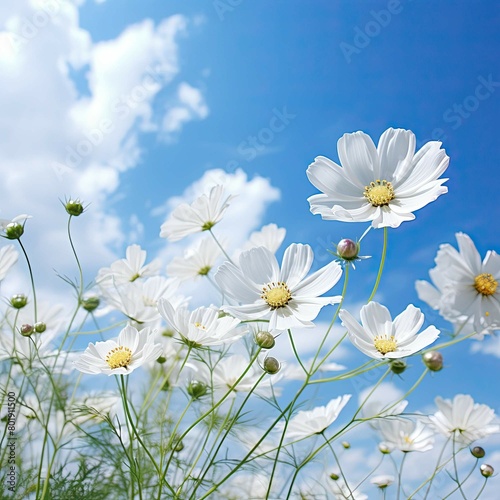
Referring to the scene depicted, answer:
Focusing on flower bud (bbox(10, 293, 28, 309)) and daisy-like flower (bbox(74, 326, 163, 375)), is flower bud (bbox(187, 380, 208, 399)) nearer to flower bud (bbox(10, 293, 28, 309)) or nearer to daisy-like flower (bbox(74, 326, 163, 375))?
daisy-like flower (bbox(74, 326, 163, 375))

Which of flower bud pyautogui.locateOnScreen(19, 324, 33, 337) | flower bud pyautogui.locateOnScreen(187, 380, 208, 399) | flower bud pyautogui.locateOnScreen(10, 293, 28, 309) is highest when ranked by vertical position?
flower bud pyautogui.locateOnScreen(10, 293, 28, 309)

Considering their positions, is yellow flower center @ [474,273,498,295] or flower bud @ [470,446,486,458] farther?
flower bud @ [470,446,486,458]

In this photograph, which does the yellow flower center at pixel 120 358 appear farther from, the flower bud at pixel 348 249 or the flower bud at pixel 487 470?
the flower bud at pixel 487 470

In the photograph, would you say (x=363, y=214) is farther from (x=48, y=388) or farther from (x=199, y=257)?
(x=48, y=388)

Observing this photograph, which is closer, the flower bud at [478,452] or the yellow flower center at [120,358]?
the yellow flower center at [120,358]

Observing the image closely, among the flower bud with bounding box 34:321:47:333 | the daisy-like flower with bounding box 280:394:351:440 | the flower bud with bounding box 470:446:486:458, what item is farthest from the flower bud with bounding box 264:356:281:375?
the flower bud with bounding box 470:446:486:458

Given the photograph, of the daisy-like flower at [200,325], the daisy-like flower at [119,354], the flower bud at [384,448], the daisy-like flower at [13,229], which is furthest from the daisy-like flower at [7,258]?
the flower bud at [384,448]
